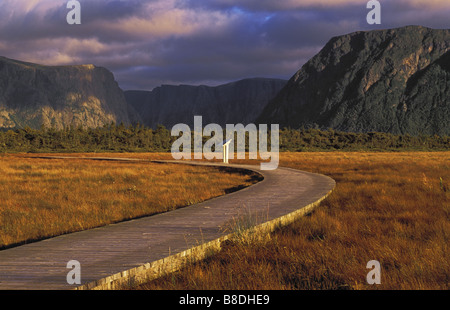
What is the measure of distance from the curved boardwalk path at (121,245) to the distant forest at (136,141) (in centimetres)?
6826

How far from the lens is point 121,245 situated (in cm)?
675

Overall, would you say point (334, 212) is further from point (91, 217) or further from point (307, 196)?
point (91, 217)

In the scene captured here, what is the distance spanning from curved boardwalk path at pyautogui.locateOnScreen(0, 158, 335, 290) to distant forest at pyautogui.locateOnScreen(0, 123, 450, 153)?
224 feet

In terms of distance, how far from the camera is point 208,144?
3351 inches

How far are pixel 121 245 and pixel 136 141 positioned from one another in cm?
8121

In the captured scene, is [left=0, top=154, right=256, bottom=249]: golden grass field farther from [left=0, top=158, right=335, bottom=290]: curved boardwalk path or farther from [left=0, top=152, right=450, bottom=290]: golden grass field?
[left=0, top=158, right=335, bottom=290]: curved boardwalk path

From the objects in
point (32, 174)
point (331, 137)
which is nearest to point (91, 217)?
point (32, 174)

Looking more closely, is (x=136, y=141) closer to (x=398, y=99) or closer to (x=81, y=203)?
(x=81, y=203)

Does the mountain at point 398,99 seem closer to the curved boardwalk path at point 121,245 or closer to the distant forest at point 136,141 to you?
the distant forest at point 136,141

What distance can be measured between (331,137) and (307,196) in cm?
8914
